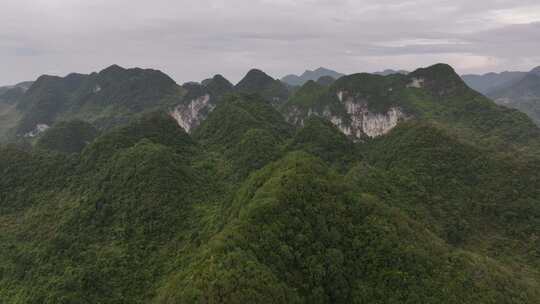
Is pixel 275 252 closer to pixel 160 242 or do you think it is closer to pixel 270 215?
pixel 270 215

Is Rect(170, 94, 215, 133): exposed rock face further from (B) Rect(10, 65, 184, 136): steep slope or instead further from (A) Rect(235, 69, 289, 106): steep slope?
(A) Rect(235, 69, 289, 106): steep slope

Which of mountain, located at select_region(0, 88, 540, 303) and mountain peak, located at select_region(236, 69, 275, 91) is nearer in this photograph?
mountain, located at select_region(0, 88, 540, 303)

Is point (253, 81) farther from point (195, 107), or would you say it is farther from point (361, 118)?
point (361, 118)

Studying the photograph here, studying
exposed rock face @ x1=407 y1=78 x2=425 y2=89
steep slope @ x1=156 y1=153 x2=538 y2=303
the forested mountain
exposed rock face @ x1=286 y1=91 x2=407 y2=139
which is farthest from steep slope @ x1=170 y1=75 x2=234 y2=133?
steep slope @ x1=156 y1=153 x2=538 y2=303

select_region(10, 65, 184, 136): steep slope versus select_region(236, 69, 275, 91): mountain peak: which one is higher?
select_region(236, 69, 275, 91): mountain peak

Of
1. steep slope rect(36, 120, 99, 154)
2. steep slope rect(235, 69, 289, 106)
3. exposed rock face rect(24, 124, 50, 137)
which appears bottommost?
exposed rock face rect(24, 124, 50, 137)

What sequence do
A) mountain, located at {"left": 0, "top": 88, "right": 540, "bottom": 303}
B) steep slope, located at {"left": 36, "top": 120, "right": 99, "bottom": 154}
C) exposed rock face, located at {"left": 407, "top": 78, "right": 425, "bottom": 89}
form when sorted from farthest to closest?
exposed rock face, located at {"left": 407, "top": 78, "right": 425, "bottom": 89} < steep slope, located at {"left": 36, "top": 120, "right": 99, "bottom": 154} < mountain, located at {"left": 0, "top": 88, "right": 540, "bottom": 303}

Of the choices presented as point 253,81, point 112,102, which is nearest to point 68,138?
point 112,102

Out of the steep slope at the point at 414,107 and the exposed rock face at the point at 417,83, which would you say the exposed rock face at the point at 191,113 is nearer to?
the steep slope at the point at 414,107
